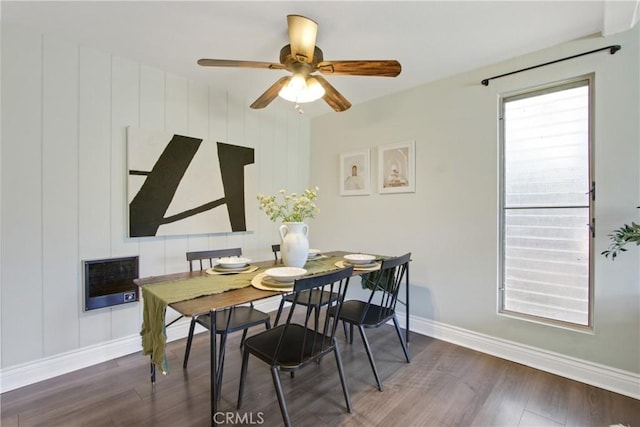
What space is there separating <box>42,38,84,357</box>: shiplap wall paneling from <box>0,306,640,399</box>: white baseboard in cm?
11

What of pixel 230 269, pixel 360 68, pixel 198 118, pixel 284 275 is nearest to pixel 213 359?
pixel 284 275

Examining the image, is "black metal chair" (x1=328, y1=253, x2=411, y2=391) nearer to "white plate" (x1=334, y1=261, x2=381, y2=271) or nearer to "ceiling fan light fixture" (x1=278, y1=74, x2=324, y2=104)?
"white plate" (x1=334, y1=261, x2=381, y2=271)

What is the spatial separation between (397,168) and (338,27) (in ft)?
5.02

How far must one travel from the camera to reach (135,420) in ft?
5.45

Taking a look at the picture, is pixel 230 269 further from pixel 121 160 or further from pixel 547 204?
pixel 547 204

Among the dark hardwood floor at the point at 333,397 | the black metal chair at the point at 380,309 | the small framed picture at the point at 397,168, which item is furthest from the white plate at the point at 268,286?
the small framed picture at the point at 397,168

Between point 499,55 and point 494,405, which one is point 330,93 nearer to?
point 499,55

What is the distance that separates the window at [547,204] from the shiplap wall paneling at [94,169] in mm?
3282

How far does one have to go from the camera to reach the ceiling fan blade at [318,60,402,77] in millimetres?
1788

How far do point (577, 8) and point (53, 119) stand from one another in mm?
3602

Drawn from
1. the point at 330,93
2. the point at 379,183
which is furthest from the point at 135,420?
the point at 379,183

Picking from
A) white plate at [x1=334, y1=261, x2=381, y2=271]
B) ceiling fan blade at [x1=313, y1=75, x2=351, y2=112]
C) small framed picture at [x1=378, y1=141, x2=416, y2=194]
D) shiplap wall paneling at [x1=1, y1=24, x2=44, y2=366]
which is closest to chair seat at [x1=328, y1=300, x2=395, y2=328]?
white plate at [x1=334, y1=261, x2=381, y2=271]

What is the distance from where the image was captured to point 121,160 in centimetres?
241

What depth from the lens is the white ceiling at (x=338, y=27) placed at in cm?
179
